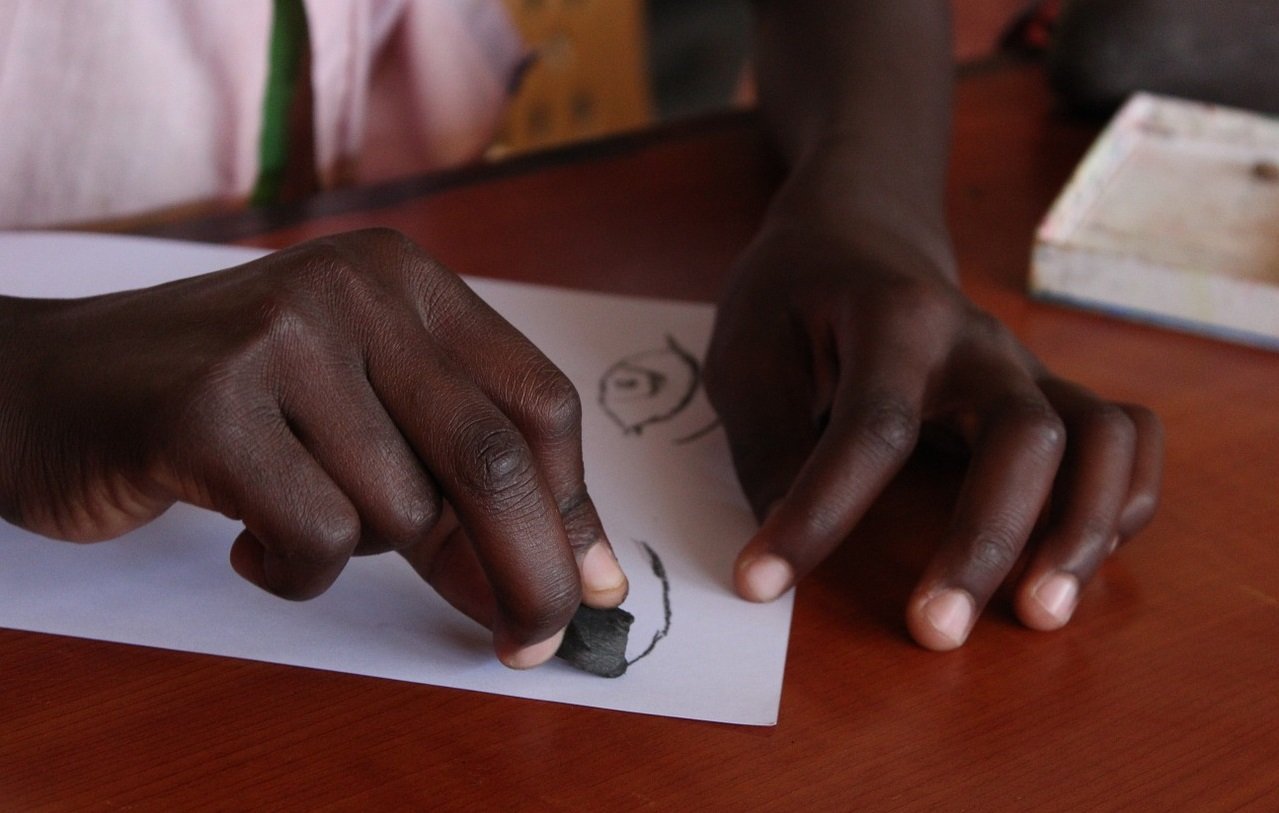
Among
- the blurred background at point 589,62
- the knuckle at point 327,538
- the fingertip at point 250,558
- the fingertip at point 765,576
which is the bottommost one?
the blurred background at point 589,62

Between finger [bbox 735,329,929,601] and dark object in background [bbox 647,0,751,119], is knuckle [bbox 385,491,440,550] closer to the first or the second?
finger [bbox 735,329,929,601]

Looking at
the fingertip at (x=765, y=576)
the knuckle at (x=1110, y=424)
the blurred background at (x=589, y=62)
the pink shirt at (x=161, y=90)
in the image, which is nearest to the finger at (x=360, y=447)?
the fingertip at (x=765, y=576)

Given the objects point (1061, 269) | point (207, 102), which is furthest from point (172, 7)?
point (1061, 269)

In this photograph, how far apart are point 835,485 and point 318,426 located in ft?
0.61

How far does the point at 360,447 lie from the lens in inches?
14.4

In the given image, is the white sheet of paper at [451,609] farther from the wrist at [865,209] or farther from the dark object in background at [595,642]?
the wrist at [865,209]

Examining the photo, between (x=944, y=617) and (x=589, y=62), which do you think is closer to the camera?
(x=944, y=617)

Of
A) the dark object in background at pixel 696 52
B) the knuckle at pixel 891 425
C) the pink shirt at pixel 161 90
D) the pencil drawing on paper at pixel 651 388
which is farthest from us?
the dark object in background at pixel 696 52

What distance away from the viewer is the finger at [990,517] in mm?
427

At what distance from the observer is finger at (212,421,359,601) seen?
350mm

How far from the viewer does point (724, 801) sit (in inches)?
14.3

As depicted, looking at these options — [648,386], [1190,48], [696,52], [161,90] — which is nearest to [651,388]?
[648,386]

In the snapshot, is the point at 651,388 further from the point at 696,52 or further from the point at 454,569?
the point at 696,52

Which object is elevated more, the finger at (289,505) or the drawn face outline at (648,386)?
the finger at (289,505)
